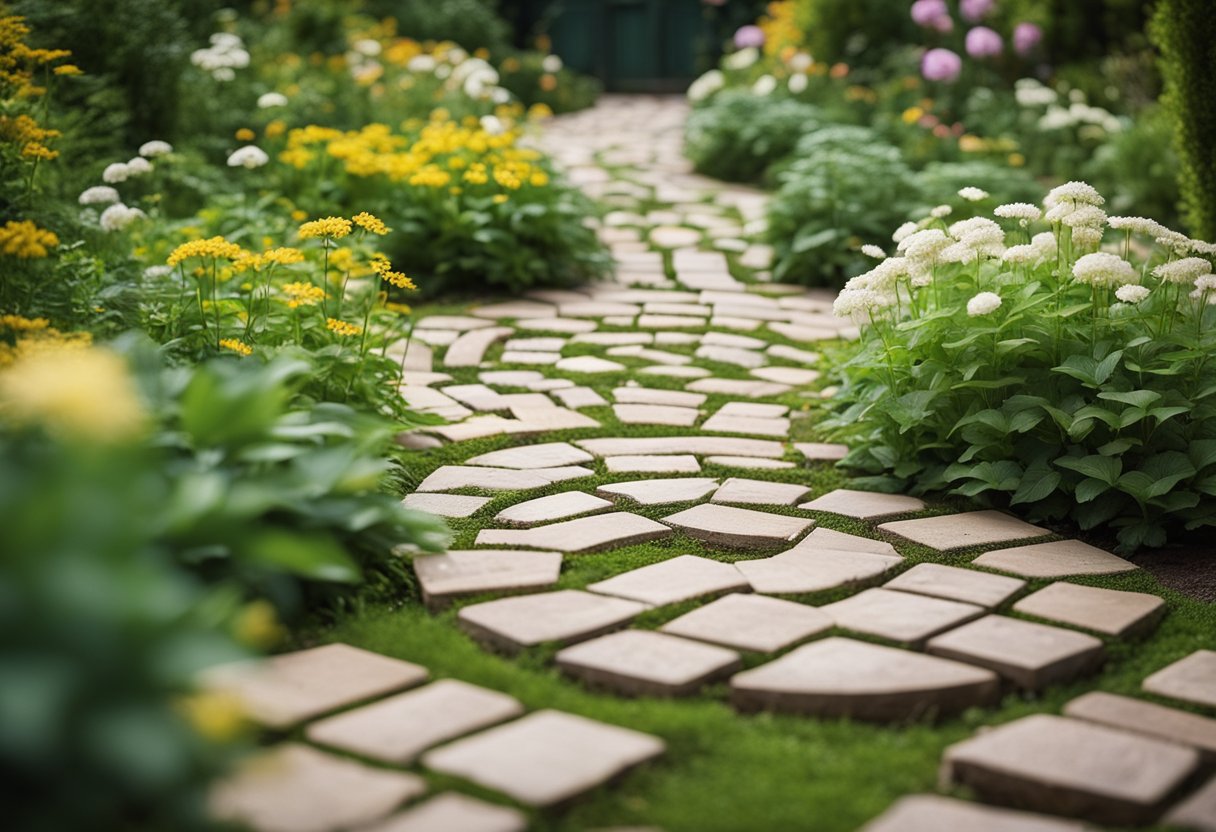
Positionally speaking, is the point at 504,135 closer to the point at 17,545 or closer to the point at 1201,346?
the point at 1201,346

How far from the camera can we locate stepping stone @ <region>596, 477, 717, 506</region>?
3451mm

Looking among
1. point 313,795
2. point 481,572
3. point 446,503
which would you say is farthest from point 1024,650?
point 446,503

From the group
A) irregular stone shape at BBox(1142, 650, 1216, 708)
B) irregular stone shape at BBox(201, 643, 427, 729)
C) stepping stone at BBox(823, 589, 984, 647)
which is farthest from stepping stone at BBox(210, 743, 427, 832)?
irregular stone shape at BBox(1142, 650, 1216, 708)

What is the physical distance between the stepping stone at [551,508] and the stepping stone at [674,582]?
0.41 metres

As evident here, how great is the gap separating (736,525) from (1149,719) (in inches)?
46.7

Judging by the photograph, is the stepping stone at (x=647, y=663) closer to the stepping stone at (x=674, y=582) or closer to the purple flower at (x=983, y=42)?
the stepping stone at (x=674, y=582)

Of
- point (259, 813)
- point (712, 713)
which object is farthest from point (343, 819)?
point (712, 713)

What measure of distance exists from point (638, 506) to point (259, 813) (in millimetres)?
1730

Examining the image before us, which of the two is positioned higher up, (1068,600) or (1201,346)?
(1201,346)

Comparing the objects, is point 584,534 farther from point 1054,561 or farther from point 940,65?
point 940,65

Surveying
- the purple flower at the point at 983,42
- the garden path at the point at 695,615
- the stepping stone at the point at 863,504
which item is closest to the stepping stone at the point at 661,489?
the garden path at the point at 695,615

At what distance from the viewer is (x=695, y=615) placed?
2666 mm

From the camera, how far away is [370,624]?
261 cm

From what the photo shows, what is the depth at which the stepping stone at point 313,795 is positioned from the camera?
5.91 feet
